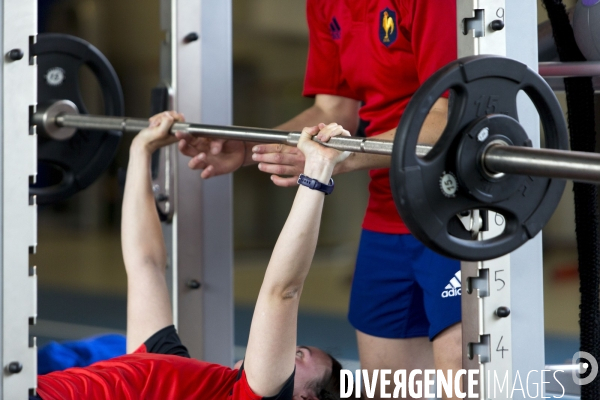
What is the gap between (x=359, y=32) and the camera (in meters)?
1.58

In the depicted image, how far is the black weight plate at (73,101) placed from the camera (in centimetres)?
197

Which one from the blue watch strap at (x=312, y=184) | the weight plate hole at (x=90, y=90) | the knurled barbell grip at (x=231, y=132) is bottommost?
the blue watch strap at (x=312, y=184)

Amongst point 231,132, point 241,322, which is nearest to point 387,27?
point 231,132

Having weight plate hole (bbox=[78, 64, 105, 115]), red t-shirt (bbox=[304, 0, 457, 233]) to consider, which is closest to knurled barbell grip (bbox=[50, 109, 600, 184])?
red t-shirt (bbox=[304, 0, 457, 233])

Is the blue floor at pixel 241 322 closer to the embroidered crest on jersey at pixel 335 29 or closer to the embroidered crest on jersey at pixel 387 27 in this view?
the embroidered crest on jersey at pixel 335 29

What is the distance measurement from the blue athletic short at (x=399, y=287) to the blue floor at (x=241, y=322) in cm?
242

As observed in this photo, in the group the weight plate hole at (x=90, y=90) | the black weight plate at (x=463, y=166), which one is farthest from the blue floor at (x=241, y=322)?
the black weight plate at (x=463, y=166)

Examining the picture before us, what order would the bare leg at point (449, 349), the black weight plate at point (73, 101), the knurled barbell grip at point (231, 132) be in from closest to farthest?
the knurled barbell grip at point (231, 132)
the bare leg at point (449, 349)
the black weight plate at point (73, 101)

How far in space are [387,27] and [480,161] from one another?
1.97ft

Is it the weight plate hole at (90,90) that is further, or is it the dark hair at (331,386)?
the weight plate hole at (90,90)

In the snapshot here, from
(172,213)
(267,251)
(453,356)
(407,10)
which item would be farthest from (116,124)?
(267,251)

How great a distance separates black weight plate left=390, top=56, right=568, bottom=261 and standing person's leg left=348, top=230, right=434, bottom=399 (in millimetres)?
571

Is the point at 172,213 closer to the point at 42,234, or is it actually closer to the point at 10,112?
the point at 10,112

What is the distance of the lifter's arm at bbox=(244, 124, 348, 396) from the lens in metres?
1.24
